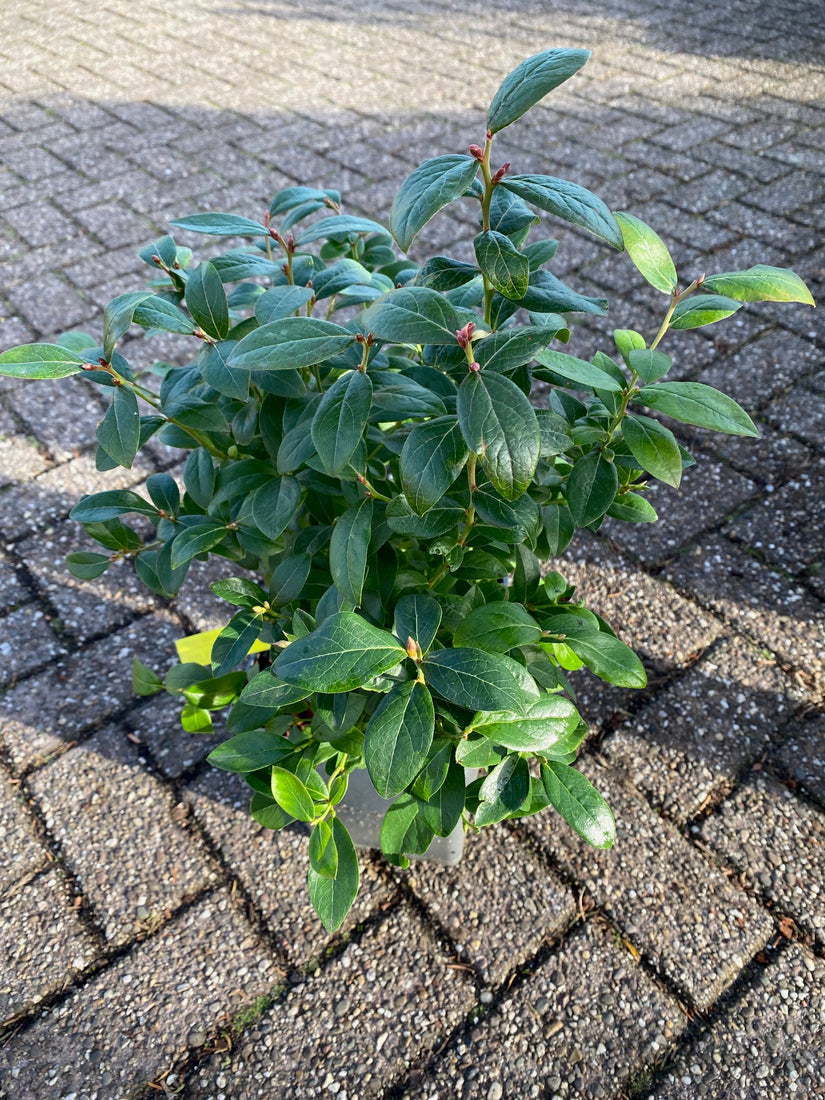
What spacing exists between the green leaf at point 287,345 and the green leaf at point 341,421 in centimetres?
5

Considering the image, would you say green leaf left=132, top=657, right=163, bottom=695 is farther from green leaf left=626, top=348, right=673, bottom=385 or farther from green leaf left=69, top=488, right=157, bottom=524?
green leaf left=626, top=348, right=673, bottom=385

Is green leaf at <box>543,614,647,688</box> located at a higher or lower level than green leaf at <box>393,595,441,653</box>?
lower

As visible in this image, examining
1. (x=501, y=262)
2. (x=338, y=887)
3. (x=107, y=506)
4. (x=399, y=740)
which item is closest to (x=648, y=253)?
(x=501, y=262)

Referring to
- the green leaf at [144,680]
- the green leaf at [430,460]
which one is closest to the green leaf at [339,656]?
the green leaf at [430,460]

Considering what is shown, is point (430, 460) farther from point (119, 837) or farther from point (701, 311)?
point (119, 837)

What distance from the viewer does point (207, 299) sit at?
1.24m

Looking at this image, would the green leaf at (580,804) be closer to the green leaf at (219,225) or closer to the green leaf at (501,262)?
the green leaf at (501,262)

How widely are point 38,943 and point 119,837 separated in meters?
0.24

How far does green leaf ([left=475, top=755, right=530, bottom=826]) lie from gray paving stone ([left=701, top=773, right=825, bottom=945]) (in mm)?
668

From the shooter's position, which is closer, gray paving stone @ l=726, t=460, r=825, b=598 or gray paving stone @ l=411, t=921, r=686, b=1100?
gray paving stone @ l=411, t=921, r=686, b=1100

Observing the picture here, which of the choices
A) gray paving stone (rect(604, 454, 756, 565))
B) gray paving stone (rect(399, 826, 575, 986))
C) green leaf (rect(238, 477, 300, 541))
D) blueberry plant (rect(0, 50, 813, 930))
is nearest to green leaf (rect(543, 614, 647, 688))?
blueberry plant (rect(0, 50, 813, 930))

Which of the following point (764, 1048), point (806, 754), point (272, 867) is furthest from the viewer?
point (806, 754)

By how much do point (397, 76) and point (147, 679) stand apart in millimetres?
4334

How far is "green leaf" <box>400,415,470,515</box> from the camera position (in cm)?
104
